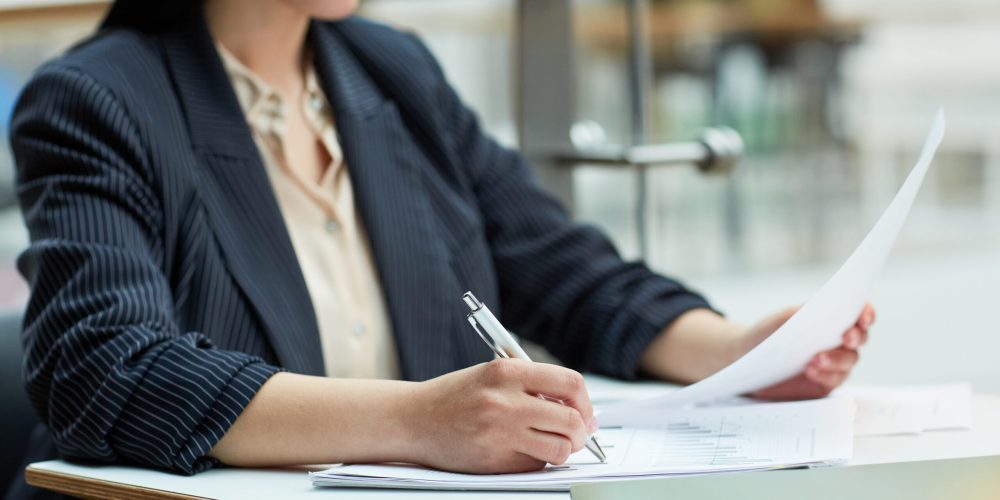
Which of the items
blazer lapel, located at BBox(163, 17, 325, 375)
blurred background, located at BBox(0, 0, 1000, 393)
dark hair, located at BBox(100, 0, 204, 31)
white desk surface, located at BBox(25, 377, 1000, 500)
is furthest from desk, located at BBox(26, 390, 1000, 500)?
blurred background, located at BBox(0, 0, 1000, 393)

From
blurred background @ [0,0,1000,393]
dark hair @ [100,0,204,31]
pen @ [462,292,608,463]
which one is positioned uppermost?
dark hair @ [100,0,204,31]

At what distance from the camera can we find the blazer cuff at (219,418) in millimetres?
876

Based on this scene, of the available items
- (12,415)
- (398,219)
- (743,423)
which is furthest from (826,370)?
(12,415)

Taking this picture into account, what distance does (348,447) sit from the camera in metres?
0.86

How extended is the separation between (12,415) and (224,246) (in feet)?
1.25

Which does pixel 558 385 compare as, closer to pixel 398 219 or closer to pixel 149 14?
pixel 398 219

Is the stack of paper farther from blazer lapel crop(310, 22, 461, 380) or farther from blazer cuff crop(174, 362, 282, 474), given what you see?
blazer lapel crop(310, 22, 461, 380)

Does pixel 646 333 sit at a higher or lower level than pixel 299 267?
lower

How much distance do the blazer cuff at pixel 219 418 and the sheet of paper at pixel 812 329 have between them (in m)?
0.27

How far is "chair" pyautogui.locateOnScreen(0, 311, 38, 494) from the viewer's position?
1295mm

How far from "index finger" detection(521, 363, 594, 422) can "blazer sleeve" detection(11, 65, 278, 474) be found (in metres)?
0.22

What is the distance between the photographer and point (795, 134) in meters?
2.61

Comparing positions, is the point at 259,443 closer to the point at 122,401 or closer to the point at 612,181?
the point at 122,401

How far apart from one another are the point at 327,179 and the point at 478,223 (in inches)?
7.1
